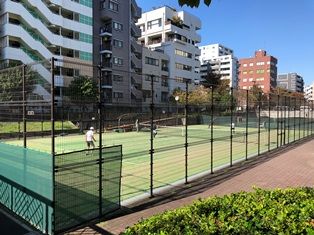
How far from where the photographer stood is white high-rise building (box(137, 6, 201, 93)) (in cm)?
7419

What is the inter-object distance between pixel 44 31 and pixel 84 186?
4106 cm

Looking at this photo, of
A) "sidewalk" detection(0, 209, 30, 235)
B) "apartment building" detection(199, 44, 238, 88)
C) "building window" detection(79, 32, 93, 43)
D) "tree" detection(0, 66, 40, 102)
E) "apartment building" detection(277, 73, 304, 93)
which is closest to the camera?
"sidewalk" detection(0, 209, 30, 235)

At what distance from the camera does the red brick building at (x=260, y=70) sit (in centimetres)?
13525

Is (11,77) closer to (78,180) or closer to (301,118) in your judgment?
(78,180)

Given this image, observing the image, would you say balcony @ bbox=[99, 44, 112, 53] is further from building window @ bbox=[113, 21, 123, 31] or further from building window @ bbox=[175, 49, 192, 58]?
building window @ bbox=[175, 49, 192, 58]

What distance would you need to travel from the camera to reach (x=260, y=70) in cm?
13712

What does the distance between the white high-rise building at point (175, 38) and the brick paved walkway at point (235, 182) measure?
54.9m

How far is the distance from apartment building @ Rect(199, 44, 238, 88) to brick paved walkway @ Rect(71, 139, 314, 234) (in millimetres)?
109342

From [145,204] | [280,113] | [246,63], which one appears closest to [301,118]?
[280,113]

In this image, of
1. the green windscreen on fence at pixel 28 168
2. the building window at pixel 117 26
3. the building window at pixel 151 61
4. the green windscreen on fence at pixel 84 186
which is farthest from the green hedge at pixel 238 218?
the building window at pixel 151 61

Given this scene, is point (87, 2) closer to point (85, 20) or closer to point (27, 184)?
point (85, 20)

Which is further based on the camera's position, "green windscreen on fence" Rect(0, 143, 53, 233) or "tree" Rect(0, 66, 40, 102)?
"tree" Rect(0, 66, 40, 102)

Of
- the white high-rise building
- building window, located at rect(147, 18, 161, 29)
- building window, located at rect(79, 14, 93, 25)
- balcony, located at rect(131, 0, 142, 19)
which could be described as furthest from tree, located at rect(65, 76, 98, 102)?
building window, located at rect(147, 18, 161, 29)

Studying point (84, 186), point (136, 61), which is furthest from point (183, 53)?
point (84, 186)
